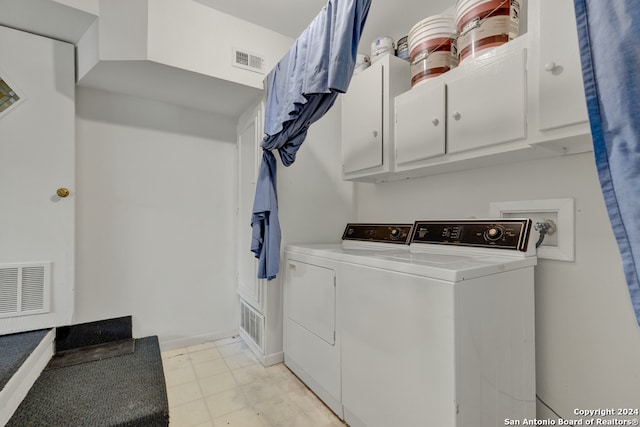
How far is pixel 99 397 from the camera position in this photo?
1529 millimetres

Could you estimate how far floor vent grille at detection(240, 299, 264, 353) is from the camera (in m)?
2.25

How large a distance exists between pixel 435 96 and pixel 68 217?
2.45 m

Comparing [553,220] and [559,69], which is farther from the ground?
[559,69]

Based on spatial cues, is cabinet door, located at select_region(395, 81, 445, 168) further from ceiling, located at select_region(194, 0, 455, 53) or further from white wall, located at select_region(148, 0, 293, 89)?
white wall, located at select_region(148, 0, 293, 89)

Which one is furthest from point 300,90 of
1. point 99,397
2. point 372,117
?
point 99,397

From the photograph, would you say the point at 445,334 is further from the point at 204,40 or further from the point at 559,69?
the point at 204,40

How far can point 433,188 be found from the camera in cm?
193

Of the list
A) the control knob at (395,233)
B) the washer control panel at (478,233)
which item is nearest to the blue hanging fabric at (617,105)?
the washer control panel at (478,233)

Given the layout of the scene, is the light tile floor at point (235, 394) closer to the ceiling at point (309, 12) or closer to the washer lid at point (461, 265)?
the washer lid at point (461, 265)

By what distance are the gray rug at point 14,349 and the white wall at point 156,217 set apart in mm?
388

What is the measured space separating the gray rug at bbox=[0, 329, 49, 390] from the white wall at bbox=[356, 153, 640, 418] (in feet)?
8.43

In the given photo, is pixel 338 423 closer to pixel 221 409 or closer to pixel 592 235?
pixel 221 409

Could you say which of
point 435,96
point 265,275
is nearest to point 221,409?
point 265,275

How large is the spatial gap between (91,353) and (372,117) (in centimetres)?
252
